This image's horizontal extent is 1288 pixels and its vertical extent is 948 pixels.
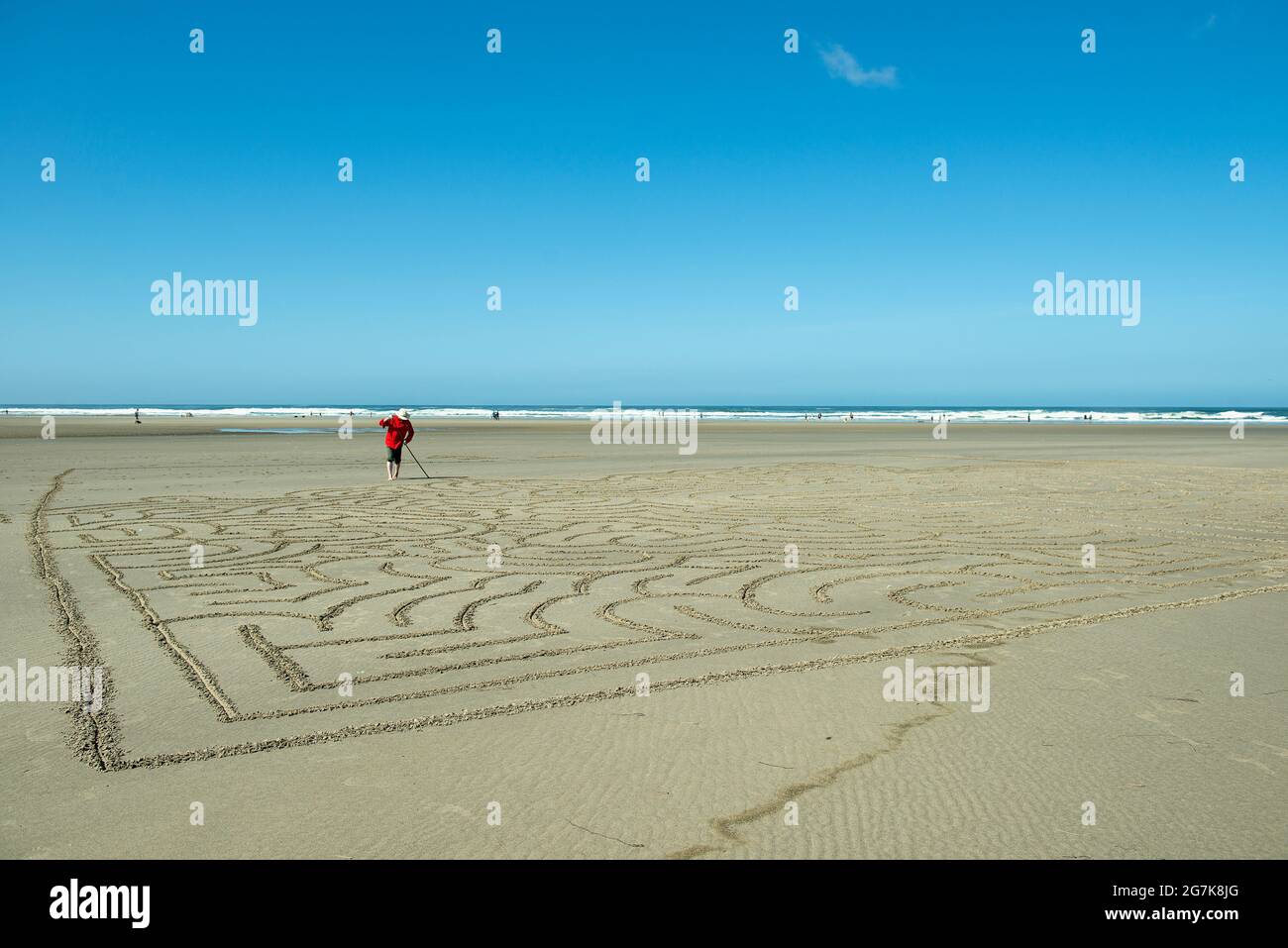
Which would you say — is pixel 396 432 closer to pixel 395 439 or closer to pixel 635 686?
pixel 395 439

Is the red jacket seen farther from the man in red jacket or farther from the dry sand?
the dry sand

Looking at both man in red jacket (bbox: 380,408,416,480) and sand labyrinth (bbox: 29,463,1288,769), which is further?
man in red jacket (bbox: 380,408,416,480)

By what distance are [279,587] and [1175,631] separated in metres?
6.88

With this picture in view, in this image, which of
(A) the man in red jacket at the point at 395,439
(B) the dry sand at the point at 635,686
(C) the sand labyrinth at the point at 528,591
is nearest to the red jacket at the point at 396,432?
(A) the man in red jacket at the point at 395,439

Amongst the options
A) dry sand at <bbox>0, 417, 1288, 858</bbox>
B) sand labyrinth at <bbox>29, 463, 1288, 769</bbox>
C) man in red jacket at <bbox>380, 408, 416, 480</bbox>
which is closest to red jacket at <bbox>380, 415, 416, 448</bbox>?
man in red jacket at <bbox>380, 408, 416, 480</bbox>

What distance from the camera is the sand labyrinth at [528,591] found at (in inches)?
185

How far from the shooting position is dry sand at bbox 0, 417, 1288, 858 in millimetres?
3240

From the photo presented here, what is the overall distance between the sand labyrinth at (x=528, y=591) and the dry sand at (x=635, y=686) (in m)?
0.04

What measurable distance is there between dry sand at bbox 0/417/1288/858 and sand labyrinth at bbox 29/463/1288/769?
4 centimetres

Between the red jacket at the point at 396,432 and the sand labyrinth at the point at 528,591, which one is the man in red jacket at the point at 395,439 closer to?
the red jacket at the point at 396,432

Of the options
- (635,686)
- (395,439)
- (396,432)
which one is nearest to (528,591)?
(635,686)

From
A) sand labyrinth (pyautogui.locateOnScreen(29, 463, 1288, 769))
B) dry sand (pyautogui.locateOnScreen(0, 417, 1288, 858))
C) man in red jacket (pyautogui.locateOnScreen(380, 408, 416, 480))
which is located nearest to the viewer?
dry sand (pyautogui.locateOnScreen(0, 417, 1288, 858))
